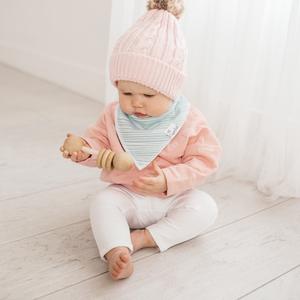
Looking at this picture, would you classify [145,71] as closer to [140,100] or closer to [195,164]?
[140,100]

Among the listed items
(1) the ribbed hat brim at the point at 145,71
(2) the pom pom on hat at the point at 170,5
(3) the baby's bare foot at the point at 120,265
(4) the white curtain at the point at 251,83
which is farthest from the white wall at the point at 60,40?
(3) the baby's bare foot at the point at 120,265

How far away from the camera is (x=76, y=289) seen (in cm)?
69

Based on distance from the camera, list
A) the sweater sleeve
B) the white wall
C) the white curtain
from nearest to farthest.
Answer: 1. the sweater sleeve
2. the white curtain
3. the white wall

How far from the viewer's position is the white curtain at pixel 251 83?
1035 millimetres

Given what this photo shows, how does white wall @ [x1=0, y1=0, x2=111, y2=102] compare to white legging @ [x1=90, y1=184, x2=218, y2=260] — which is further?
white wall @ [x1=0, y1=0, x2=111, y2=102]

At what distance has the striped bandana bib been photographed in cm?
85

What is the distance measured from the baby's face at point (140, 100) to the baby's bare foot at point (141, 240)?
266 millimetres

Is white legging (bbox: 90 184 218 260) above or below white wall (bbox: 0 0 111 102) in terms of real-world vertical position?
below

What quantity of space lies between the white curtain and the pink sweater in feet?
1.02

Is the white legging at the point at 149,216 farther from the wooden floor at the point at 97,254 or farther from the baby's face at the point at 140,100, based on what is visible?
the baby's face at the point at 140,100

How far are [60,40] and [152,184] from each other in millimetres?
1770

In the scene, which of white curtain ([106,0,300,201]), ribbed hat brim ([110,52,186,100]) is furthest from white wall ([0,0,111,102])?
ribbed hat brim ([110,52,186,100])

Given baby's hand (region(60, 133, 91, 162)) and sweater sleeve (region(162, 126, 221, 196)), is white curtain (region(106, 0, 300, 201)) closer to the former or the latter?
sweater sleeve (region(162, 126, 221, 196))

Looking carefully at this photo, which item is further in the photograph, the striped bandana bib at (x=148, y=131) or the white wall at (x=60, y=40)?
the white wall at (x=60, y=40)
